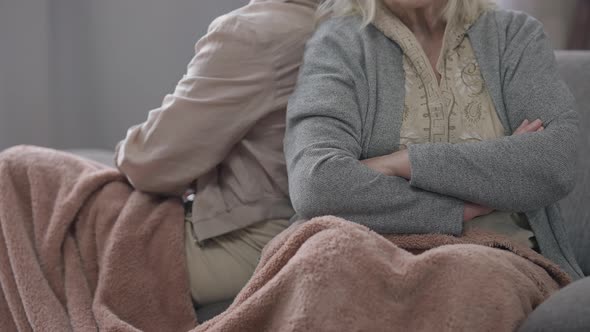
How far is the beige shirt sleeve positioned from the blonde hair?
0.15 meters

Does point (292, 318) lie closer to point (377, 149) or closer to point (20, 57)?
point (377, 149)

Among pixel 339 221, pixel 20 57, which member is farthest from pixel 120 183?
pixel 20 57

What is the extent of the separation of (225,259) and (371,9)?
48 centimetres

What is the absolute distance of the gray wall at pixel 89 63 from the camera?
98.6 inches

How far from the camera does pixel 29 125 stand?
257 centimetres

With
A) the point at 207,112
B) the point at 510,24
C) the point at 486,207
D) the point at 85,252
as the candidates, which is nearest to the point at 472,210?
the point at 486,207

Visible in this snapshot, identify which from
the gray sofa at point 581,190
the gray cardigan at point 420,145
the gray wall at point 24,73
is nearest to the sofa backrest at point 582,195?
the gray sofa at point 581,190

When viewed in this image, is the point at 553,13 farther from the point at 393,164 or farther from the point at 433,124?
the point at 393,164

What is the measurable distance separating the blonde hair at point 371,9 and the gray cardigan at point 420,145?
20mm

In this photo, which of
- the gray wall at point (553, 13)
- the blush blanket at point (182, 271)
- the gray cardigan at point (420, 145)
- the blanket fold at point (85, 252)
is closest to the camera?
the blush blanket at point (182, 271)

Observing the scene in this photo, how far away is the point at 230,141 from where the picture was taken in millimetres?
1519

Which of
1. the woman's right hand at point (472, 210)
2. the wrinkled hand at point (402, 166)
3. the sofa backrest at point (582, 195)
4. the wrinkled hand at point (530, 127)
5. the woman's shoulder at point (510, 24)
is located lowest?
the sofa backrest at point (582, 195)

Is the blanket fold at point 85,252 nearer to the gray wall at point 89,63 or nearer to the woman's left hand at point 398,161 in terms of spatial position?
the woman's left hand at point 398,161

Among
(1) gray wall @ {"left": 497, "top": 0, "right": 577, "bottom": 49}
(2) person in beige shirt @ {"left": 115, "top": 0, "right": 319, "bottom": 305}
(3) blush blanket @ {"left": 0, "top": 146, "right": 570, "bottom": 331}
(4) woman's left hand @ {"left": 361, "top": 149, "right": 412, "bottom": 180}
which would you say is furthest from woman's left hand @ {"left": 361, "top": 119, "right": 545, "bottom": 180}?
(1) gray wall @ {"left": 497, "top": 0, "right": 577, "bottom": 49}
